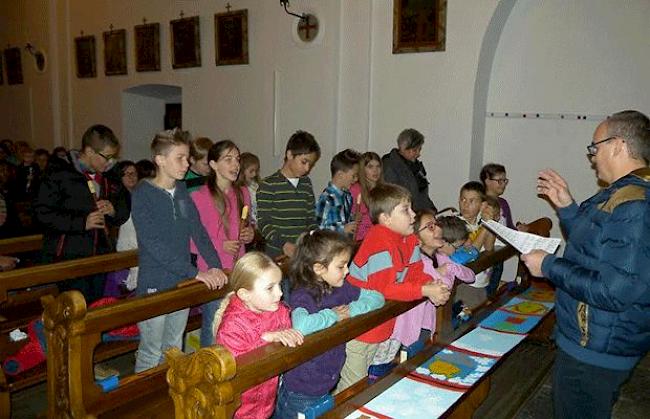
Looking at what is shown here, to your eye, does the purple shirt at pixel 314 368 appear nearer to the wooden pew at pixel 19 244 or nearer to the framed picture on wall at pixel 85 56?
the wooden pew at pixel 19 244

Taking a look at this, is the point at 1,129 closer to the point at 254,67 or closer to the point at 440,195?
the point at 254,67

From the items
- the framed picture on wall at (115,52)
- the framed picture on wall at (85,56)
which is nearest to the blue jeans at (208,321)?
the framed picture on wall at (115,52)

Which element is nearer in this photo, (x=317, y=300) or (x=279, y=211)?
(x=317, y=300)

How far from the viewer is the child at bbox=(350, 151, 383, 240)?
4606 millimetres

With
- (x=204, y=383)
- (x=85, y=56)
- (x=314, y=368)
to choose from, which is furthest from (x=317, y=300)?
(x=85, y=56)

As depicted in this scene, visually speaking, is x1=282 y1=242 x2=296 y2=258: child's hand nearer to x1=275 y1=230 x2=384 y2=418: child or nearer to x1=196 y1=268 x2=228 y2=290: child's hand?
x1=196 y1=268 x2=228 y2=290: child's hand

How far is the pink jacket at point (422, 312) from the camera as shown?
10.3 ft

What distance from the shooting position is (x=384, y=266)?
2.72 metres

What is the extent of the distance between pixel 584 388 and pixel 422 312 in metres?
1.23

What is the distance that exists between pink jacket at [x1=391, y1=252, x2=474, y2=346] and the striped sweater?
3.58ft

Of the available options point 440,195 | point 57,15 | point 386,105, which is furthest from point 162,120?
point 440,195

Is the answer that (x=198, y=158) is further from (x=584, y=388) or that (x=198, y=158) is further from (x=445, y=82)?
(x=584, y=388)

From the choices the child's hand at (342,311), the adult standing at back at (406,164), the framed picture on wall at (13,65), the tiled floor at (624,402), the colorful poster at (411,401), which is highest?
the framed picture on wall at (13,65)

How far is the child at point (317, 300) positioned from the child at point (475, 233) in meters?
1.87
